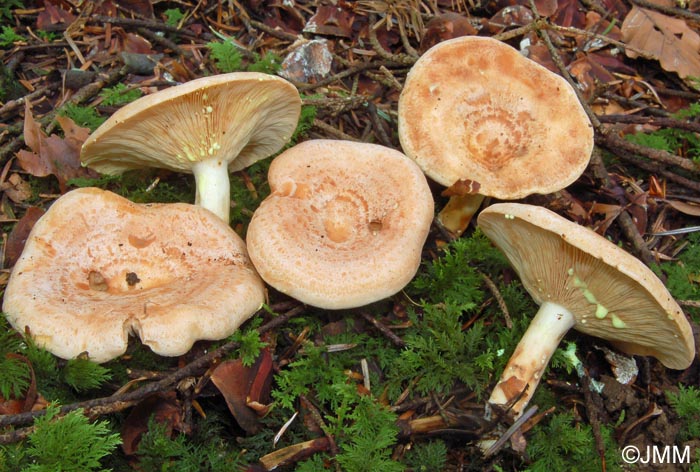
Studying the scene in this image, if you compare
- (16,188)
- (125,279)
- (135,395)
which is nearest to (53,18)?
(16,188)

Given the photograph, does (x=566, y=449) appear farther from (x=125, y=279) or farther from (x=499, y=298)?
(x=125, y=279)

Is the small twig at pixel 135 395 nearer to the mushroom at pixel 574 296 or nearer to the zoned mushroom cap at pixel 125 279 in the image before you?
the zoned mushroom cap at pixel 125 279

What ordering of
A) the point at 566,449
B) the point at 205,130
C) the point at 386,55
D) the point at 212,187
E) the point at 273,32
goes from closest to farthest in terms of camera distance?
Result: the point at 566,449 → the point at 205,130 → the point at 212,187 → the point at 386,55 → the point at 273,32

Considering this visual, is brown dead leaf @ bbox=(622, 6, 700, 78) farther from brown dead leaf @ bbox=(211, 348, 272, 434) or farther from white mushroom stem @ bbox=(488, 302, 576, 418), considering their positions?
brown dead leaf @ bbox=(211, 348, 272, 434)

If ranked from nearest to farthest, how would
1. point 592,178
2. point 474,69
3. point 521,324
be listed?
point 521,324, point 474,69, point 592,178

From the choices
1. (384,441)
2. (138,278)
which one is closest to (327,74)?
(138,278)

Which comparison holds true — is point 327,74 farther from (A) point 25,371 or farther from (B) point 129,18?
(A) point 25,371

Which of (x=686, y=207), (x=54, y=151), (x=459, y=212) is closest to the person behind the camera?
(x=54, y=151)

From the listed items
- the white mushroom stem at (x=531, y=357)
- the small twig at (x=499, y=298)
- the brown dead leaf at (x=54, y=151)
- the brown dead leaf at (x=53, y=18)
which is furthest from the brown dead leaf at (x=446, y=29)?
the brown dead leaf at (x=53, y=18)
